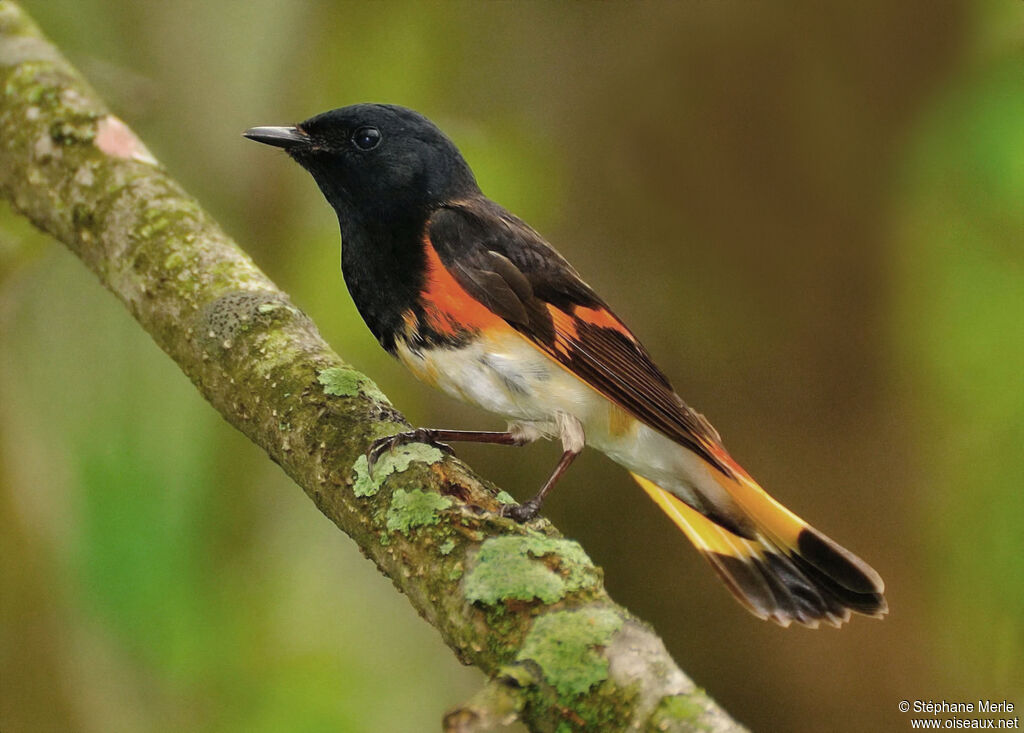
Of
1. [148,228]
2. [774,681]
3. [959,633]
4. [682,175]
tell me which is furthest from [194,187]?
[959,633]

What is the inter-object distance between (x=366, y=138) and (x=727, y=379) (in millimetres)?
1484

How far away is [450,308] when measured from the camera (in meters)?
2.33

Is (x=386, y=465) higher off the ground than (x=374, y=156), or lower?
lower

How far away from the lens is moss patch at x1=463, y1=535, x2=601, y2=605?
1.47m

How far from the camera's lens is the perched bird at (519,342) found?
7.73 feet

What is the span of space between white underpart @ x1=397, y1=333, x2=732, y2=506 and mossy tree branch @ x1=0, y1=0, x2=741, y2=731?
313mm

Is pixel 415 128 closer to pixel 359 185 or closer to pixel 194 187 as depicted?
pixel 359 185

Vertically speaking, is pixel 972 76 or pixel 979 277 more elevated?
pixel 972 76

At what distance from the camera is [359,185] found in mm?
2557

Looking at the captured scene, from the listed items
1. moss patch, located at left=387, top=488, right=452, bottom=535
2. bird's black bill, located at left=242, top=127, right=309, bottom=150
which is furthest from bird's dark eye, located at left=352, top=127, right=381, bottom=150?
moss patch, located at left=387, top=488, right=452, bottom=535

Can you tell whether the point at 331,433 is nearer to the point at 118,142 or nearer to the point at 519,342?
the point at 519,342

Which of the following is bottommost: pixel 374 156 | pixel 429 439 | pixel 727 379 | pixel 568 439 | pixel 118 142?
pixel 429 439

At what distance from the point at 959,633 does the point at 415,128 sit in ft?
8.04

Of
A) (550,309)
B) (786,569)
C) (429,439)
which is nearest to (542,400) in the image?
(550,309)
